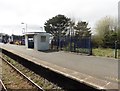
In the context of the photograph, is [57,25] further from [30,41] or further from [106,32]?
[30,41]

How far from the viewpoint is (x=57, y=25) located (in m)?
66.9

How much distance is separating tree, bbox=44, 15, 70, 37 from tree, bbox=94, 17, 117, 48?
16.1 meters

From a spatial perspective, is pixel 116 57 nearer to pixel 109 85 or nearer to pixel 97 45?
pixel 109 85

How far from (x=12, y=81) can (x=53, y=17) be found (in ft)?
183

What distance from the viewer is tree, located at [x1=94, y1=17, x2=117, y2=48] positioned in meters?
40.8

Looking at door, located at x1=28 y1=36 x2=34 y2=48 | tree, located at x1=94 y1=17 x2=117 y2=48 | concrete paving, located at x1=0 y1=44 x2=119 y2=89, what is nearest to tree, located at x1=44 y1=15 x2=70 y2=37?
tree, located at x1=94 y1=17 x2=117 y2=48

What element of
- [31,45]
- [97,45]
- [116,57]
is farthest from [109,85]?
[97,45]

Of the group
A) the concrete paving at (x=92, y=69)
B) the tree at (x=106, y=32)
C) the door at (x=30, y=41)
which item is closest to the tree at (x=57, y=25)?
the tree at (x=106, y=32)

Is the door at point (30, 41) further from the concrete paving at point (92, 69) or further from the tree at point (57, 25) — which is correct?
the tree at point (57, 25)

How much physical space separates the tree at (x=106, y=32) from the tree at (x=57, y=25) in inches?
633

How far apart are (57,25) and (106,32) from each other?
2274 centimetres

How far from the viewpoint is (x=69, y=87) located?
9.27 metres

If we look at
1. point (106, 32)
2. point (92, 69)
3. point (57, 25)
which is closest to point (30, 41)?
point (106, 32)

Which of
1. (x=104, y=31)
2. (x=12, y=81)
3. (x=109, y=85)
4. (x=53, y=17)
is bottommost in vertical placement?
(x=12, y=81)
